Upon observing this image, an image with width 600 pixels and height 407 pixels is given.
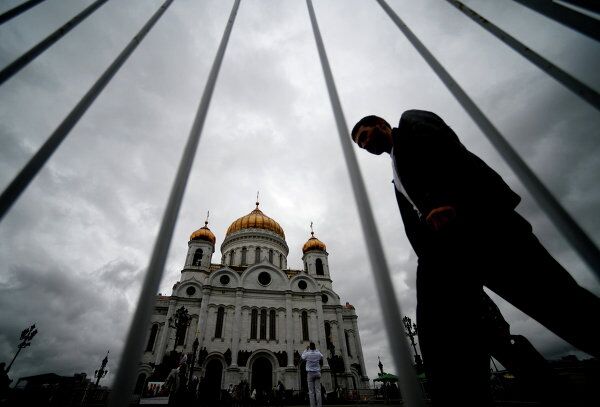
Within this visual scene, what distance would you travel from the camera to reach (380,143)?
2275 millimetres

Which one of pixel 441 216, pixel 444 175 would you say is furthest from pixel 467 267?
pixel 444 175

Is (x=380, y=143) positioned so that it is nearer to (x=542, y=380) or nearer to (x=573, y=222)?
(x=573, y=222)

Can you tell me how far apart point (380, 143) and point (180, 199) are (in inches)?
67.6

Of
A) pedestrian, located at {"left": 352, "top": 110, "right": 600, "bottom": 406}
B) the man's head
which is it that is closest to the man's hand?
pedestrian, located at {"left": 352, "top": 110, "right": 600, "bottom": 406}

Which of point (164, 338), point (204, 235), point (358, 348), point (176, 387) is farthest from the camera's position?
point (204, 235)

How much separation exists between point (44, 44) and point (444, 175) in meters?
3.08

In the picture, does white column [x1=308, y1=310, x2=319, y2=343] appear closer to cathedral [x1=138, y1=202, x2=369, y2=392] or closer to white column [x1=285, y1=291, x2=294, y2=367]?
cathedral [x1=138, y1=202, x2=369, y2=392]

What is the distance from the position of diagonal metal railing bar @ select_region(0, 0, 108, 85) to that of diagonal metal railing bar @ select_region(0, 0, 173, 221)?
1.36 ft

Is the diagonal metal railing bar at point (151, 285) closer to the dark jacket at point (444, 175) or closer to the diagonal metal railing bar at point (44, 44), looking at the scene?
the diagonal metal railing bar at point (44, 44)

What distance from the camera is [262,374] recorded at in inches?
822

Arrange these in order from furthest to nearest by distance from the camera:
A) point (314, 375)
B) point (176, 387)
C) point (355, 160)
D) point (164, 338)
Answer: point (164, 338) < point (176, 387) < point (314, 375) < point (355, 160)

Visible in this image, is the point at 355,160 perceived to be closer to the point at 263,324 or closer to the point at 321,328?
the point at 263,324

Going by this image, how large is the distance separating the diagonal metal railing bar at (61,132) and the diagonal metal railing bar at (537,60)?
2738mm

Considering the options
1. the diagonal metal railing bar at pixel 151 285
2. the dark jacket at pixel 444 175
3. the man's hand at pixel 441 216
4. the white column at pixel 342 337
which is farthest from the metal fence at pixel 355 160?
the white column at pixel 342 337
